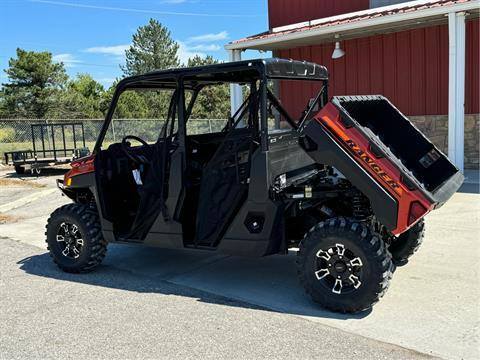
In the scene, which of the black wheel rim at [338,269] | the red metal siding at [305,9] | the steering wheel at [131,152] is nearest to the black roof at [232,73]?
the steering wheel at [131,152]

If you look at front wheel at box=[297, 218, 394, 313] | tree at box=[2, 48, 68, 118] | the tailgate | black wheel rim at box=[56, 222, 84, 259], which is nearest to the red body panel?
the tailgate

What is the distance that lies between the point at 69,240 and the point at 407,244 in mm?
3655

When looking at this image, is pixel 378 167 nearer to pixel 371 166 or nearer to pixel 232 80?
pixel 371 166

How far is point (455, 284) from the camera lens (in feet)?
15.9

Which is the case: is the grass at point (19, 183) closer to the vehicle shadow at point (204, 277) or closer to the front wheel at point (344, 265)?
the vehicle shadow at point (204, 277)

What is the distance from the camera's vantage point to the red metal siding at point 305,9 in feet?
46.8

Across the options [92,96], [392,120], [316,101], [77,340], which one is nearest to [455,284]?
[392,120]

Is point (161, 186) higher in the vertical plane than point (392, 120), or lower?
lower

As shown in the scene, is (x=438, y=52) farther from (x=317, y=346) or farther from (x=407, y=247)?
(x=317, y=346)

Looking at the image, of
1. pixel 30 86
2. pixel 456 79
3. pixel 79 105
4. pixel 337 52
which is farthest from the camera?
pixel 79 105

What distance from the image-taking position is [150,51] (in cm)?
5609

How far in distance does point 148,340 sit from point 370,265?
181 cm

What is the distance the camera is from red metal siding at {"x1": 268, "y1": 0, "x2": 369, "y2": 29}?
14.2 meters

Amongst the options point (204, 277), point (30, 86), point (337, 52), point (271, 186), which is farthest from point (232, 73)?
point (30, 86)
